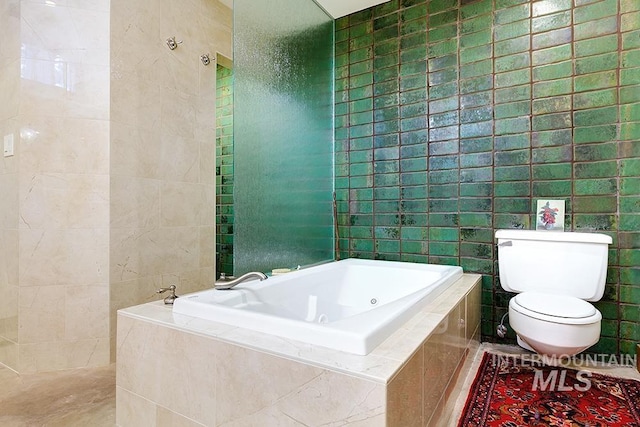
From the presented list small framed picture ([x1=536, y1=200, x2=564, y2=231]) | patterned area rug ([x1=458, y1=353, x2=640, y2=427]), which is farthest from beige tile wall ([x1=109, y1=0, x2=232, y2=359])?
small framed picture ([x1=536, y1=200, x2=564, y2=231])

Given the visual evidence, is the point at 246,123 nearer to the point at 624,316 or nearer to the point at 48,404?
the point at 48,404

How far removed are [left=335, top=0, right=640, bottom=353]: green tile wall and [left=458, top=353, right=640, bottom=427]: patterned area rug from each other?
14.9 inches

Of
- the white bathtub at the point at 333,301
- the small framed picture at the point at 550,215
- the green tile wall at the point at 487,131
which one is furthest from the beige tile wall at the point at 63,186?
the small framed picture at the point at 550,215

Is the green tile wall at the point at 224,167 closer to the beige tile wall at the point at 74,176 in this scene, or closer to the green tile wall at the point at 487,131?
the beige tile wall at the point at 74,176

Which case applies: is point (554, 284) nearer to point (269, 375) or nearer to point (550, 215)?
point (550, 215)

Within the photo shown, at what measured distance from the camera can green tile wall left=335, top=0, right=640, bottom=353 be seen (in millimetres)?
1975

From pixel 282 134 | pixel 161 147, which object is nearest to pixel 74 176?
pixel 161 147

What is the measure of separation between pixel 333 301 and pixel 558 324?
3.88 ft

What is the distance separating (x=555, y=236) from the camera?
1959mm

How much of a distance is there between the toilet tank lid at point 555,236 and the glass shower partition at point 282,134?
1.27m

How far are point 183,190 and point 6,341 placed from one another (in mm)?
1360

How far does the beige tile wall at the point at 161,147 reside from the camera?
7.14 feet

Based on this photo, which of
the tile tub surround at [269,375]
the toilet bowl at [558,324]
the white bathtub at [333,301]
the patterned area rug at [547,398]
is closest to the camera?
the tile tub surround at [269,375]

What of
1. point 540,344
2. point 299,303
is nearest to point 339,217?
point 299,303
